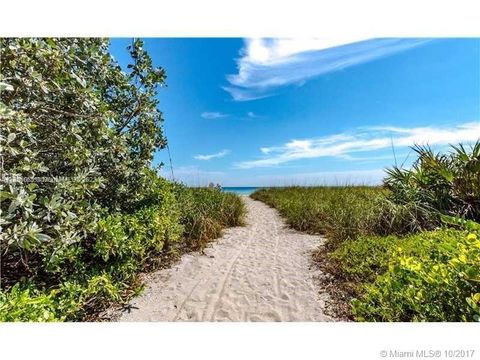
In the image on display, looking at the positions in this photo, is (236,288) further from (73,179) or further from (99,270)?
(73,179)

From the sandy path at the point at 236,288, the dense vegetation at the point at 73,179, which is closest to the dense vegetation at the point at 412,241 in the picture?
the sandy path at the point at 236,288

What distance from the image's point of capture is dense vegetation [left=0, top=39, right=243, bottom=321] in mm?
2061

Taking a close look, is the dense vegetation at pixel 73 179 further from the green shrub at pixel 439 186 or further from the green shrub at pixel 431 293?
the green shrub at pixel 439 186

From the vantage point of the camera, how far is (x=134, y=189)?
3.85 metres

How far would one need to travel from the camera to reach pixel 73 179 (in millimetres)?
2572

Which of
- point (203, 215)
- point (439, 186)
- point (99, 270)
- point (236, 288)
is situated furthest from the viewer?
point (203, 215)

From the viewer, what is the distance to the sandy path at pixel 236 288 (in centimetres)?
273

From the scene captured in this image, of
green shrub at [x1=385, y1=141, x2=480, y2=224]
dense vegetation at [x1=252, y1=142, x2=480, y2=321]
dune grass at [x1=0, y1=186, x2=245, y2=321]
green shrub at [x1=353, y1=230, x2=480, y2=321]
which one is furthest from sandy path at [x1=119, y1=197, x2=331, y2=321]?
green shrub at [x1=385, y1=141, x2=480, y2=224]

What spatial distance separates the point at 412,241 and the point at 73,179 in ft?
12.1

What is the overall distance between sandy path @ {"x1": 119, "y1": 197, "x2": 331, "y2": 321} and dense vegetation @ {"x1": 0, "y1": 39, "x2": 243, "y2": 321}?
33 centimetres

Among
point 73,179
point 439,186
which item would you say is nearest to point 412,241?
point 439,186
